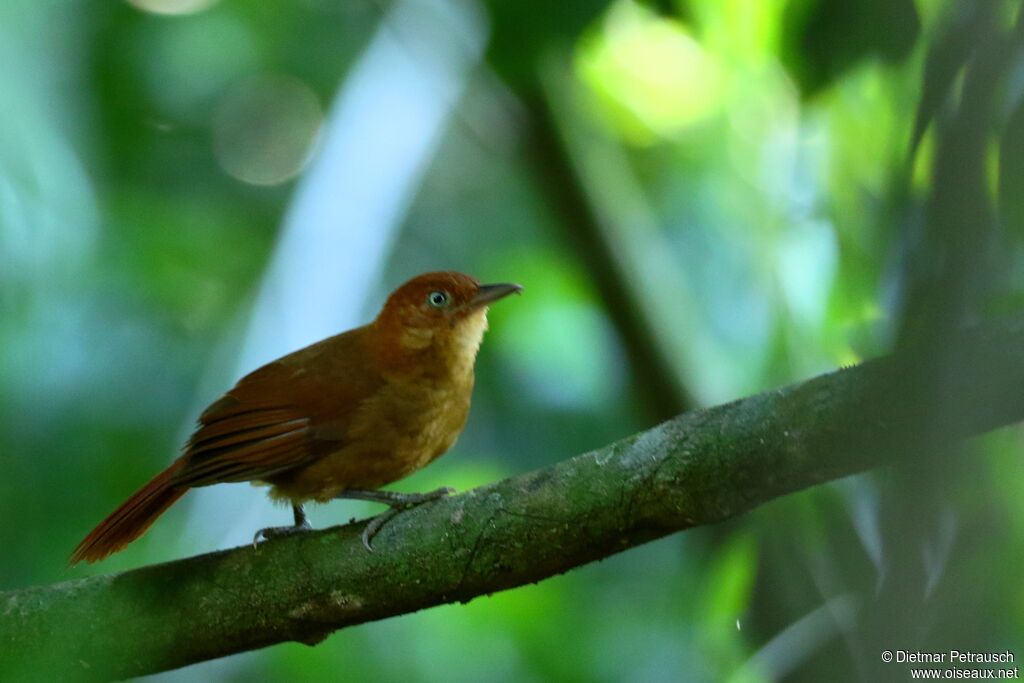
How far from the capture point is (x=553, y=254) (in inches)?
225

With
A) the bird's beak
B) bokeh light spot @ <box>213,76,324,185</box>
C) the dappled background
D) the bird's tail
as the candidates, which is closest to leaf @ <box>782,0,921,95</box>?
the dappled background

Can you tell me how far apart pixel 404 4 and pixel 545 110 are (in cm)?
72

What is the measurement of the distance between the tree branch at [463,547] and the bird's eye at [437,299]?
1099 millimetres

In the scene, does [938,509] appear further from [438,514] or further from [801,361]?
[801,361]

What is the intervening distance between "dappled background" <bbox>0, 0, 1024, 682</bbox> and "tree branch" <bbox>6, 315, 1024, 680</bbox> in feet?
0.49

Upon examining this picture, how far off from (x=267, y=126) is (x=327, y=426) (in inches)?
159

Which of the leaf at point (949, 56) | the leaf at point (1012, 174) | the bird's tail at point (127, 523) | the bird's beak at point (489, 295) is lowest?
the leaf at point (1012, 174)

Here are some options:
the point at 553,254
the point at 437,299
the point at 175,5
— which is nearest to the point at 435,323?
the point at 437,299

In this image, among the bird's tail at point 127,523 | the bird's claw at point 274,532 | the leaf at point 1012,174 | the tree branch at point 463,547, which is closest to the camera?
the leaf at point 1012,174

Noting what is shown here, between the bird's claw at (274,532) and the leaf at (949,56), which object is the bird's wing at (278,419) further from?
the leaf at (949,56)

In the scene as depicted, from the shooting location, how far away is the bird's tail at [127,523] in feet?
10.2

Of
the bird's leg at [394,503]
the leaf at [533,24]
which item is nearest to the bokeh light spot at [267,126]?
the bird's leg at [394,503]

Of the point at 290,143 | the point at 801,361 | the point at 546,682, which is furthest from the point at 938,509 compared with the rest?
the point at 290,143

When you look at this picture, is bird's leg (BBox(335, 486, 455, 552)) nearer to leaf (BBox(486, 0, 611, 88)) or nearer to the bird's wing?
the bird's wing
